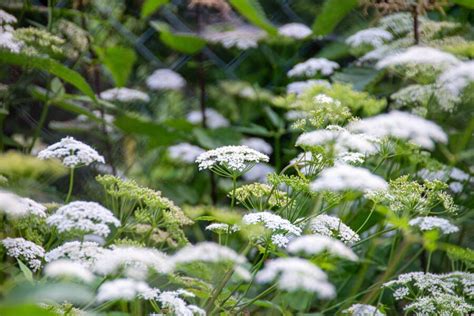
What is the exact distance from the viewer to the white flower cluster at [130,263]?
1041 millimetres

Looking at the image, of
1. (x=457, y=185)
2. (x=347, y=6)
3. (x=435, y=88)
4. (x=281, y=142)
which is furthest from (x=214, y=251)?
(x=281, y=142)

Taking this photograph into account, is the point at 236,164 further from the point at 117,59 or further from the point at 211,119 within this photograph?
the point at 211,119

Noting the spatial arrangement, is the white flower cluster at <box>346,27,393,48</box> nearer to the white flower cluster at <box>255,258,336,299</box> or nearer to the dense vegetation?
the dense vegetation

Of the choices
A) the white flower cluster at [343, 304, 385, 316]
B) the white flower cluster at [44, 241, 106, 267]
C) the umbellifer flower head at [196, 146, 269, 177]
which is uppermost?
the umbellifer flower head at [196, 146, 269, 177]

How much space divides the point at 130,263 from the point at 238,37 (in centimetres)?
186

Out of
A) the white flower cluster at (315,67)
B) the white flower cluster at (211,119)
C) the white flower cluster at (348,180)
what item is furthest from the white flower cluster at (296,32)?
the white flower cluster at (348,180)

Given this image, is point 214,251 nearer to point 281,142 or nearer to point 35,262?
point 35,262

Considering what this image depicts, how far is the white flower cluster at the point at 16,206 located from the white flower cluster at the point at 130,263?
0.45 feet

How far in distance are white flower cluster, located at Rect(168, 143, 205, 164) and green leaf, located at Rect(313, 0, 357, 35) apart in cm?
53

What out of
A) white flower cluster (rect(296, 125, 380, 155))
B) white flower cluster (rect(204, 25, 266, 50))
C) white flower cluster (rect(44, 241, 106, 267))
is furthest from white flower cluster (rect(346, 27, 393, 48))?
white flower cluster (rect(44, 241, 106, 267))

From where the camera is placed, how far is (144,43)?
121 inches

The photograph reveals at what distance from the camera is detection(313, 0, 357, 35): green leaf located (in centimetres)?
233

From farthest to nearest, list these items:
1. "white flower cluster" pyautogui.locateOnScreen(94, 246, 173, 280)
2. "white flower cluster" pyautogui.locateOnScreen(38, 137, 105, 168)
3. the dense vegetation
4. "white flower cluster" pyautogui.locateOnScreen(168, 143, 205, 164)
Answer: "white flower cluster" pyautogui.locateOnScreen(168, 143, 205, 164), "white flower cluster" pyautogui.locateOnScreen(38, 137, 105, 168), the dense vegetation, "white flower cluster" pyautogui.locateOnScreen(94, 246, 173, 280)

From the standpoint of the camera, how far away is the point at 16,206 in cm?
111
